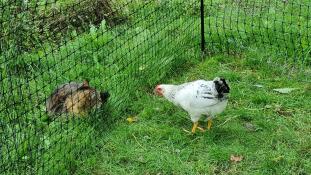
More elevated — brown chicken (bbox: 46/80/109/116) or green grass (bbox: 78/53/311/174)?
brown chicken (bbox: 46/80/109/116)

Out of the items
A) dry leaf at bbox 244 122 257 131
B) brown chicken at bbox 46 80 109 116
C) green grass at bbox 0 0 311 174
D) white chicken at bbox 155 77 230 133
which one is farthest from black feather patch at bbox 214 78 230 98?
brown chicken at bbox 46 80 109 116

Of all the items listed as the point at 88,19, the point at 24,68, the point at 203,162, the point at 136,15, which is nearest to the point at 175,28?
the point at 136,15

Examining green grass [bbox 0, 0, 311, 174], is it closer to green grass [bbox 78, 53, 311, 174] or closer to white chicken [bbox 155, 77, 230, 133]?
green grass [bbox 78, 53, 311, 174]

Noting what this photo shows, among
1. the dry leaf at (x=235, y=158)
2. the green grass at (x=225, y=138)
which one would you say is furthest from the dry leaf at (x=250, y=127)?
the dry leaf at (x=235, y=158)

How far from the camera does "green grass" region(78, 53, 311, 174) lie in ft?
14.1

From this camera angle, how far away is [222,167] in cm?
429

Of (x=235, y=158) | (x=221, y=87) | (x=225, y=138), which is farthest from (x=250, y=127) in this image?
(x=221, y=87)

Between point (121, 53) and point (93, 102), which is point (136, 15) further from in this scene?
point (93, 102)

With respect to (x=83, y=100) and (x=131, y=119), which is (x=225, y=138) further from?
(x=83, y=100)

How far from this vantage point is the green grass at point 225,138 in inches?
169

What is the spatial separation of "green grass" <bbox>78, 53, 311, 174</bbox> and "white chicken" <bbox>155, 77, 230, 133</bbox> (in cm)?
25

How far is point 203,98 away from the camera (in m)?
4.44

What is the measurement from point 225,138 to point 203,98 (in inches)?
18.3

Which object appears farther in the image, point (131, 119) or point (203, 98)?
point (131, 119)
